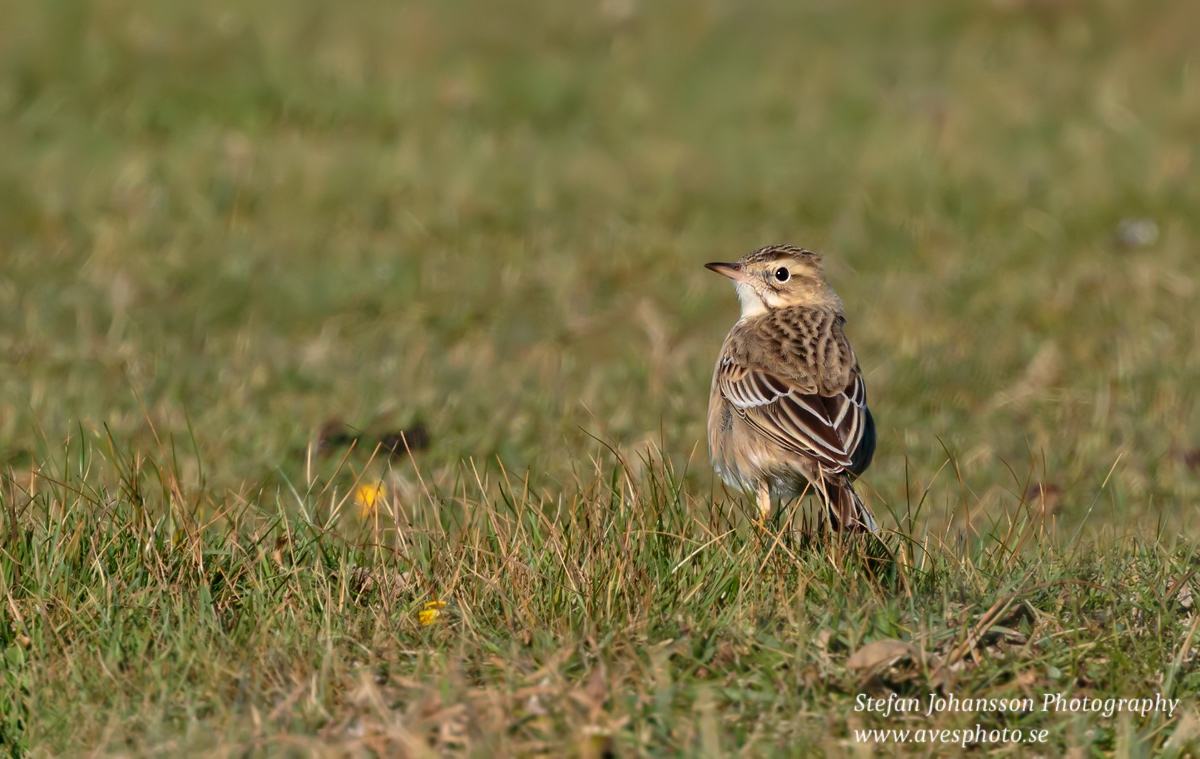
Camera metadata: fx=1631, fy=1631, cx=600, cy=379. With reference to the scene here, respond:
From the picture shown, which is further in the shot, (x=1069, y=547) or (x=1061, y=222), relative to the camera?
(x=1061, y=222)

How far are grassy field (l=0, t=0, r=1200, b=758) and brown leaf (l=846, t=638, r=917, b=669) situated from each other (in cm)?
1

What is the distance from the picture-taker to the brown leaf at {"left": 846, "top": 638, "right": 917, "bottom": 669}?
4.17 meters

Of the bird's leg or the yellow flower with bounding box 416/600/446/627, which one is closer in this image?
the yellow flower with bounding box 416/600/446/627

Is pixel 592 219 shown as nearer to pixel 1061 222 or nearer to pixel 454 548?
pixel 1061 222

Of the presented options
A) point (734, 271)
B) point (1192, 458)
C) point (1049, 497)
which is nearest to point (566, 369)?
point (734, 271)

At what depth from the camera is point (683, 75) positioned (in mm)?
15211

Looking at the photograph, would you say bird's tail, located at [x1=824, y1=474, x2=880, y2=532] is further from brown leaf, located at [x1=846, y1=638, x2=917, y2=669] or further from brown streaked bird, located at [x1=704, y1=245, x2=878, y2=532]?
brown leaf, located at [x1=846, y1=638, x2=917, y2=669]

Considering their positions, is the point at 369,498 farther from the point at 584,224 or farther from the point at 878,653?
the point at 584,224

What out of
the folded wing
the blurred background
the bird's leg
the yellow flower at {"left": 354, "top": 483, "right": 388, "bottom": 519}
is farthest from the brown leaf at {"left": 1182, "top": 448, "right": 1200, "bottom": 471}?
the yellow flower at {"left": 354, "top": 483, "right": 388, "bottom": 519}

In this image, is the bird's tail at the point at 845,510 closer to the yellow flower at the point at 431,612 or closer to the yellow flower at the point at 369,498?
the yellow flower at the point at 431,612

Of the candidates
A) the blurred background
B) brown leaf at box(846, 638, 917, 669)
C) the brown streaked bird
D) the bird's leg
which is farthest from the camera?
the blurred background

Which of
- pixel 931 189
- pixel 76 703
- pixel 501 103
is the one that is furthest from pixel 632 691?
pixel 501 103

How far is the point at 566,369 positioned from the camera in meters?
9.12

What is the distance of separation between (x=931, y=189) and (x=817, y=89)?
2.58 metres
